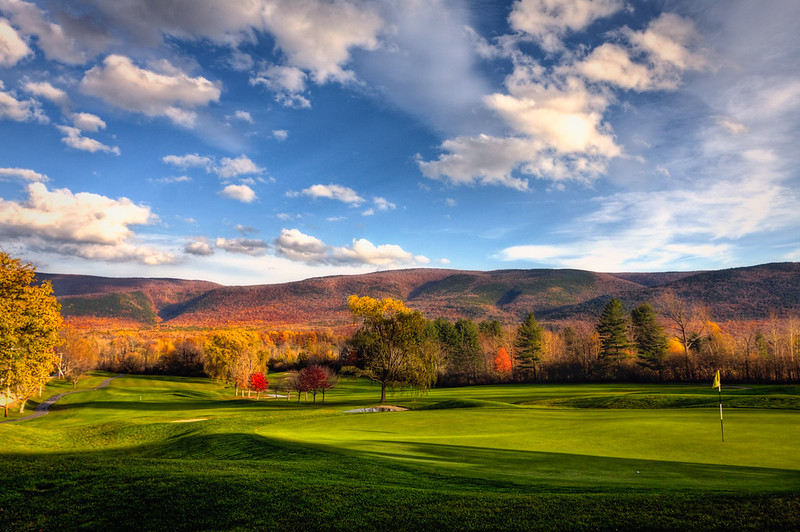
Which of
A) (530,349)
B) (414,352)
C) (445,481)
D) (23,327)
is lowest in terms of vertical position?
(530,349)

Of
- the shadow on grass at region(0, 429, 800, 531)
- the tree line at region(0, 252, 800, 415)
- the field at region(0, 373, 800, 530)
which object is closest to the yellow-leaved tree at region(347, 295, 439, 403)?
the tree line at region(0, 252, 800, 415)

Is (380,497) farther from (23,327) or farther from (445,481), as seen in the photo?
(23,327)

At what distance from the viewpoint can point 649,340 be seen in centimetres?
7694

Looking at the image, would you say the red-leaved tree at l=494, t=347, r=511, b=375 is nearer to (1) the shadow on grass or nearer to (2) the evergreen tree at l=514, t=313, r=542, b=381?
(2) the evergreen tree at l=514, t=313, r=542, b=381

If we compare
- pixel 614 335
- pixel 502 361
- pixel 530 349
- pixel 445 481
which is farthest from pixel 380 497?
pixel 502 361

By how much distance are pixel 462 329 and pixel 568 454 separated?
101026 mm

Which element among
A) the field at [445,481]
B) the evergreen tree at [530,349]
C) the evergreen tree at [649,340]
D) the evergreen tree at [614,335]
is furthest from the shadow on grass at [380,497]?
the evergreen tree at [530,349]

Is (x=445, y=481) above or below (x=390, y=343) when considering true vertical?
below

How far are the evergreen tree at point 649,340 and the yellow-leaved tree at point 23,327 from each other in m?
80.8

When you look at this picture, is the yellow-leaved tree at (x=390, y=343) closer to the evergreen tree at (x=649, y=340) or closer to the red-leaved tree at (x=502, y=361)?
the evergreen tree at (x=649, y=340)

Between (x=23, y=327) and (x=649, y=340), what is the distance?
85278 mm

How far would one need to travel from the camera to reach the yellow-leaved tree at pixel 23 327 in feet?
90.8

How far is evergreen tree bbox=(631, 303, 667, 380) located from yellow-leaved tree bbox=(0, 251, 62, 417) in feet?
265

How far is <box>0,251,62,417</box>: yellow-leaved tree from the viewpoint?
27.7m
